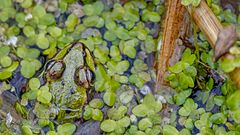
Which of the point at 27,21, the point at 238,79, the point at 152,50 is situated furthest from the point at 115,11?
the point at 238,79

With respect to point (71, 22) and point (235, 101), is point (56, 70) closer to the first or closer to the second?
point (71, 22)

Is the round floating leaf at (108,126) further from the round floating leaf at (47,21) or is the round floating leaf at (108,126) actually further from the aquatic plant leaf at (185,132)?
the round floating leaf at (47,21)

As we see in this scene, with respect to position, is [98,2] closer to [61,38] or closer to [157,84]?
[61,38]

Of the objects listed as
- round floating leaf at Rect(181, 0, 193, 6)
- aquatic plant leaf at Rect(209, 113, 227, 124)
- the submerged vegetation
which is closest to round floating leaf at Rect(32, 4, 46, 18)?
the submerged vegetation

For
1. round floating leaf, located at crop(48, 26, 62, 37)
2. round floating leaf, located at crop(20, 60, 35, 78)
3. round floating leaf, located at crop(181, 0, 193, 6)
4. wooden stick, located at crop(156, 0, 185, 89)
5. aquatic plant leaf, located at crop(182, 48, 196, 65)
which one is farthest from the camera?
round floating leaf, located at crop(48, 26, 62, 37)

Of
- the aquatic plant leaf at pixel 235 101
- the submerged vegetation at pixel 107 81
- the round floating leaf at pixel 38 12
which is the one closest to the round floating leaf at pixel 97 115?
the submerged vegetation at pixel 107 81

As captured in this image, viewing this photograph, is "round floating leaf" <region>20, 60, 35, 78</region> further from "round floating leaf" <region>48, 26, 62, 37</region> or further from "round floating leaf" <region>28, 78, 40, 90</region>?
"round floating leaf" <region>48, 26, 62, 37</region>

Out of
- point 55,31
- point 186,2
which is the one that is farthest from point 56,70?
point 186,2
